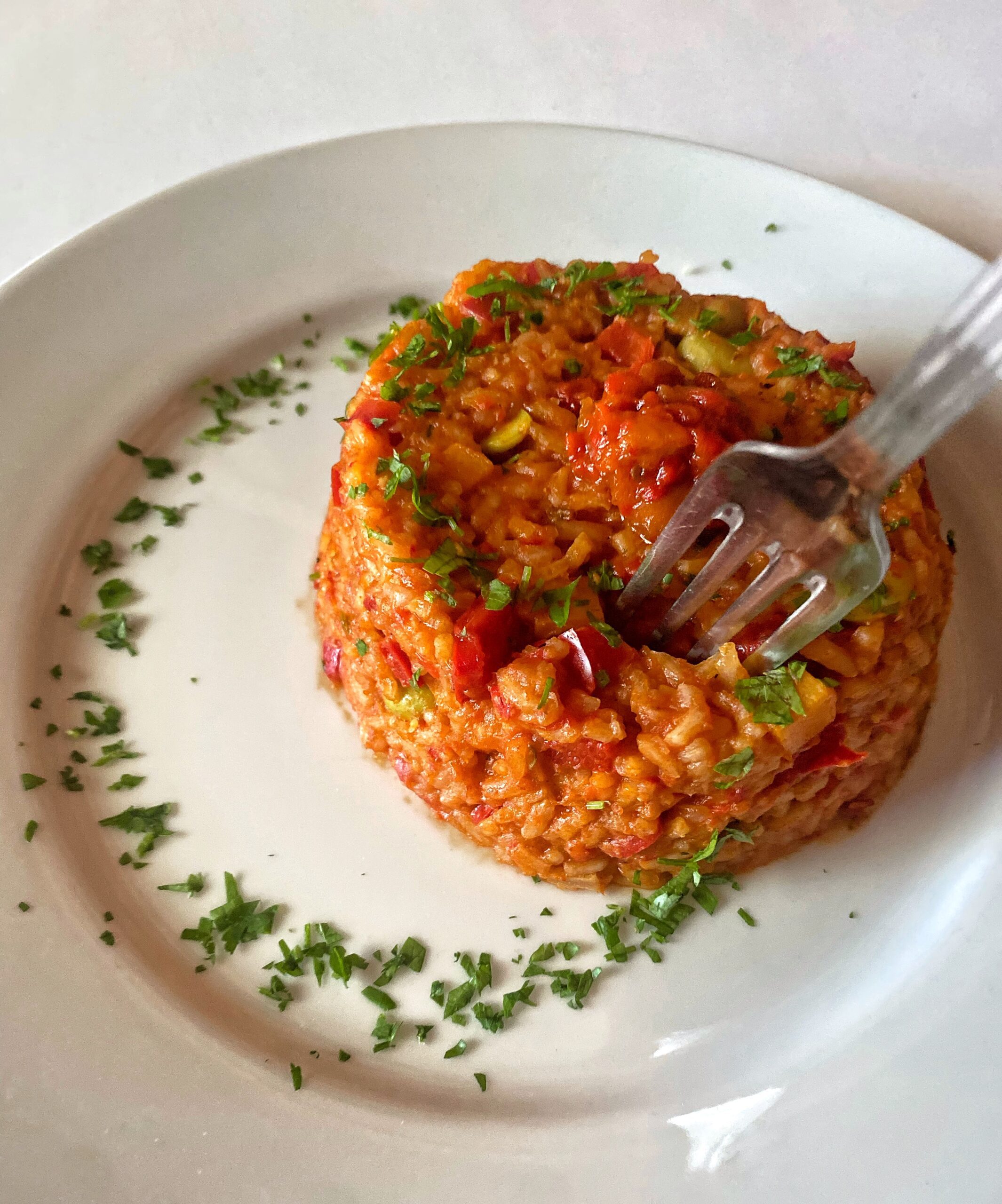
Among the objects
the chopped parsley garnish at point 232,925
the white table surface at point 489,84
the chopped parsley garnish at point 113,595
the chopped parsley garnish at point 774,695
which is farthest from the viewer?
the white table surface at point 489,84

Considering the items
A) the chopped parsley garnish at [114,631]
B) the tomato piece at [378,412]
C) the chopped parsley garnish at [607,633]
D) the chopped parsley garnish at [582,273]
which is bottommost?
the chopped parsley garnish at [607,633]

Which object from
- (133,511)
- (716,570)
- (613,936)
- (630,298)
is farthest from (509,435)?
(133,511)

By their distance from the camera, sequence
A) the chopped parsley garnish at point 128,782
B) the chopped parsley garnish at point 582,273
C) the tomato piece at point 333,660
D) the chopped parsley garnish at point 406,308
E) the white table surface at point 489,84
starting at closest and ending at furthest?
the chopped parsley garnish at point 582,273 < the chopped parsley garnish at point 128,782 < the tomato piece at point 333,660 < the chopped parsley garnish at point 406,308 < the white table surface at point 489,84

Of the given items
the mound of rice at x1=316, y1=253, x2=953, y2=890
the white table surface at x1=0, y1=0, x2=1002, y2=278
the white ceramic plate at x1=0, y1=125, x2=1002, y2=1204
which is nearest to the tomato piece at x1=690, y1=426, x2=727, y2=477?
the mound of rice at x1=316, y1=253, x2=953, y2=890

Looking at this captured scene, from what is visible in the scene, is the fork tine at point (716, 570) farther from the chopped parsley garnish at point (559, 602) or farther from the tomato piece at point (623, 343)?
the tomato piece at point (623, 343)

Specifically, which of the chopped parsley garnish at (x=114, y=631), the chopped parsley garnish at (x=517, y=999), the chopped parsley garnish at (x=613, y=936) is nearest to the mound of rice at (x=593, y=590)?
the chopped parsley garnish at (x=613, y=936)

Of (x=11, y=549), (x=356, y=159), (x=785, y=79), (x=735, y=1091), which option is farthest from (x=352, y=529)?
(x=785, y=79)

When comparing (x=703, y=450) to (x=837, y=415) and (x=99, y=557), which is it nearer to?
(x=837, y=415)
